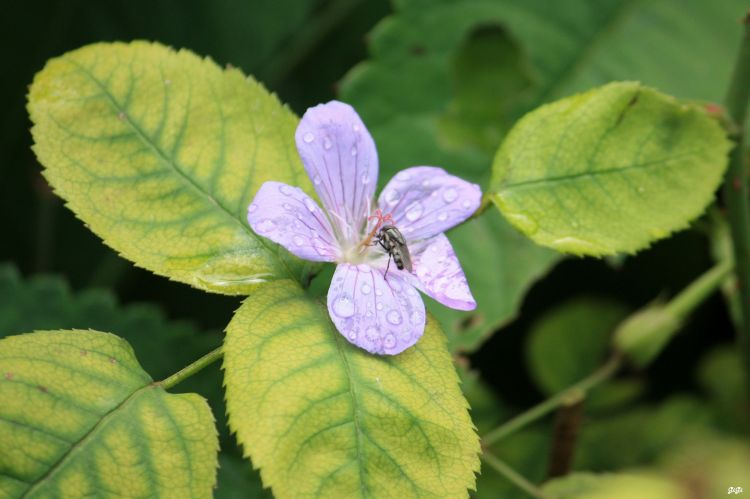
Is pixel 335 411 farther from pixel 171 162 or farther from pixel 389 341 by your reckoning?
pixel 171 162

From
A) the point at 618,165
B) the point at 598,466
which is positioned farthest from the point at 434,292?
the point at 598,466

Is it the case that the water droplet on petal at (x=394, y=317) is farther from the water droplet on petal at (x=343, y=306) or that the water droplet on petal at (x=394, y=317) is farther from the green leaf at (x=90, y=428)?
the green leaf at (x=90, y=428)

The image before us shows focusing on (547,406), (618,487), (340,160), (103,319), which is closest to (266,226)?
(340,160)

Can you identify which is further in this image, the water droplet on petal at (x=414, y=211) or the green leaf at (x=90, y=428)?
the water droplet on petal at (x=414, y=211)

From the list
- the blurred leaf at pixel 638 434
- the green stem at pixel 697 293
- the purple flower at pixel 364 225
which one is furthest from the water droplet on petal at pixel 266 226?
the blurred leaf at pixel 638 434

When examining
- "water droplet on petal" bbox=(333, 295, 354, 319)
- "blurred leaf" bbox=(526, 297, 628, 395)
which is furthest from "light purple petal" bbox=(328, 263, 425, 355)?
"blurred leaf" bbox=(526, 297, 628, 395)

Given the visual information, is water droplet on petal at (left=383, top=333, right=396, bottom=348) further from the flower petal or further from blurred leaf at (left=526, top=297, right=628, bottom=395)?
blurred leaf at (left=526, top=297, right=628, bottom=395)

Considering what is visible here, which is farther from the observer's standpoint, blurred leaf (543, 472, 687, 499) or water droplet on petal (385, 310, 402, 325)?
water droplet on petal (385, 310, 402, 325)
